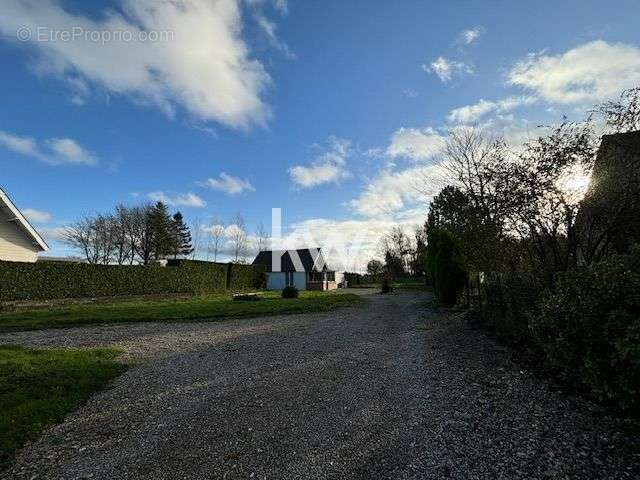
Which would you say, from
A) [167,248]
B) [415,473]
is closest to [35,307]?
[415,473]

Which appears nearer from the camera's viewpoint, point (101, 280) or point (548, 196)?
point (548, 196)

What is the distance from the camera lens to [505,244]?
9609 millimetres

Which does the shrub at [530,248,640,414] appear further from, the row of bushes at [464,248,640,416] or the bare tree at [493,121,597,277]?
the bare tree at [493,121,597,277]

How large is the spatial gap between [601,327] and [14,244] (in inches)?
864

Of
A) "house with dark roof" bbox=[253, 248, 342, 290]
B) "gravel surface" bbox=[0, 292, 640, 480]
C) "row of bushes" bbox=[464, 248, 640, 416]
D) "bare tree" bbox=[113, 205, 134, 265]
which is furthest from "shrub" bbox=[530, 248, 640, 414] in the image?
"bare tree" bbox=[113, 205, 134, 265]

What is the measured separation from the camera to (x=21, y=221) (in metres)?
17.3

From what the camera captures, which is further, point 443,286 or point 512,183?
point 443,286

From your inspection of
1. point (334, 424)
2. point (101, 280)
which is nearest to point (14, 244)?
point (101, 280)

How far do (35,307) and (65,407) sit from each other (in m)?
14.5

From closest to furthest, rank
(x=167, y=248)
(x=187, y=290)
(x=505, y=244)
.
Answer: (x=505, y=244) < (x=187, y=290) < (x=167, y=248)

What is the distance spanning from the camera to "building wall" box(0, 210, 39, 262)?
55.0 ft

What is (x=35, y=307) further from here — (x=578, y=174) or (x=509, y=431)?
(x=578, y=174)

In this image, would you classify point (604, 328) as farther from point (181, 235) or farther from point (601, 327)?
point (181, 235)

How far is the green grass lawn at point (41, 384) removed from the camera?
3904 mm
